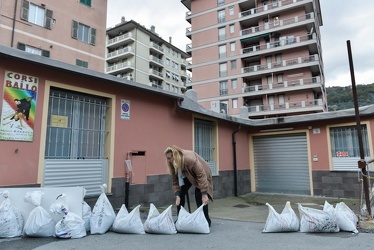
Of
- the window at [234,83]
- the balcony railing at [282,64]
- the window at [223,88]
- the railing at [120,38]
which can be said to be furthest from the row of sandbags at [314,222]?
the railing at [120,38]

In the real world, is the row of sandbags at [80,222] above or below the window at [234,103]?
below

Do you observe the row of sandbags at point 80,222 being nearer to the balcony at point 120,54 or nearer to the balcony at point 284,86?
the balcony at point 284,86

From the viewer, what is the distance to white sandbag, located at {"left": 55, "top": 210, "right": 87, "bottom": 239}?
3623 millimetres

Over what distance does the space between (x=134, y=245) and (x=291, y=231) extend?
2.50 m

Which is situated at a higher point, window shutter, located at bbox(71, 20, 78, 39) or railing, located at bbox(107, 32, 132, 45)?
railing, located at bbox(107, 32, 132, 45)

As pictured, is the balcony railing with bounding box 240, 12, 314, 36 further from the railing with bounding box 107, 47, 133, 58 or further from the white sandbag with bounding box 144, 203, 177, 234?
the white sandbag with bounding box 144, 203, 177, 234

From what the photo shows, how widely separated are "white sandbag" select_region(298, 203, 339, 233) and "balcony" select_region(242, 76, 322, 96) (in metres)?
29.1

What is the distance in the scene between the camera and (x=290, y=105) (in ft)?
103

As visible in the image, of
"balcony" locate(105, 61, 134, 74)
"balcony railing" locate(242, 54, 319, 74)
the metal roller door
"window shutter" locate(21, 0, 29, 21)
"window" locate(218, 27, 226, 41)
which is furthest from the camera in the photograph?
"balcony" locate(105, 61, 134, 74)

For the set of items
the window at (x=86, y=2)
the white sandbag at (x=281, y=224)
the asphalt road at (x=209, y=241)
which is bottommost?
A: the asphalt road at (x=209, y=241)

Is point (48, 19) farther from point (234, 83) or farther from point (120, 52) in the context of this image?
point (120, 52)

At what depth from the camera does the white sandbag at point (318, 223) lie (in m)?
4.05

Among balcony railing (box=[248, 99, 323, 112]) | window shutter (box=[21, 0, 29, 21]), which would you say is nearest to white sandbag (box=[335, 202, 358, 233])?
window shutter (box=[21, 0, 29, 21])

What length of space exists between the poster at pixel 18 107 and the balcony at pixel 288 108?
99.6 ft
